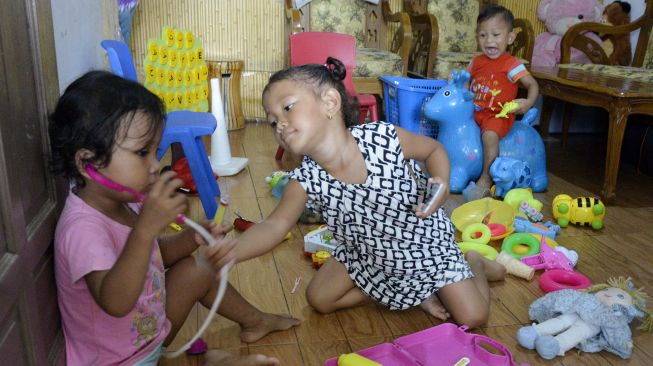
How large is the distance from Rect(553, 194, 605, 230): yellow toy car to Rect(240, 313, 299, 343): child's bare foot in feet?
4.22

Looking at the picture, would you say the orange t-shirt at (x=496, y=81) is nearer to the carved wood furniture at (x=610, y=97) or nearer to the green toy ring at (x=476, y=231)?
the carved wood furniture at (x=610, y=97)

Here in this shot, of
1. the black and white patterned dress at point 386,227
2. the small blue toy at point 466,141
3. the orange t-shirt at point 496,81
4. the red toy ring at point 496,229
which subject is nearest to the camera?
the black and white patterned dress at point 386,227

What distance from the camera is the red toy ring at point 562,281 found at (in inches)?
68.7

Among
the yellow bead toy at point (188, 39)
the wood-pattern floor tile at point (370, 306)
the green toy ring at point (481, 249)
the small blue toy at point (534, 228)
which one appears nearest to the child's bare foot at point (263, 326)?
the wood-pattern floor tile at point (370, 306)

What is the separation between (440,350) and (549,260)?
2.25 ft

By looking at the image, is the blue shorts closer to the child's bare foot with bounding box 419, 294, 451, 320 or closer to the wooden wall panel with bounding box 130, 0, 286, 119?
the child's bare foot with bounding box 419, 294, 451, 320

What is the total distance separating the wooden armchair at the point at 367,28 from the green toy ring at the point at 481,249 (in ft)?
5.76

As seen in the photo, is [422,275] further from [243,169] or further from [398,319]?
[243,169]

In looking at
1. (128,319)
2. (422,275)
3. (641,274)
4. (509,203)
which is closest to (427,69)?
(509,203)

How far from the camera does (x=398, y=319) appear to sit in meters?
1.60

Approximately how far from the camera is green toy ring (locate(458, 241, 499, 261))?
193 centimetres

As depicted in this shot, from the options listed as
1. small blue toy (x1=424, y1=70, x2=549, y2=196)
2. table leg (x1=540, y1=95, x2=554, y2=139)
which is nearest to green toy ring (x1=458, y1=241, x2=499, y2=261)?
small blue toy (x1=424, y1=70, x2=549, y2=196)

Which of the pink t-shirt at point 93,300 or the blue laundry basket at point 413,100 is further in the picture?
the blue laundry basket at point 413,100

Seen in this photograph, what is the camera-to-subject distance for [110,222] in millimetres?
1060
